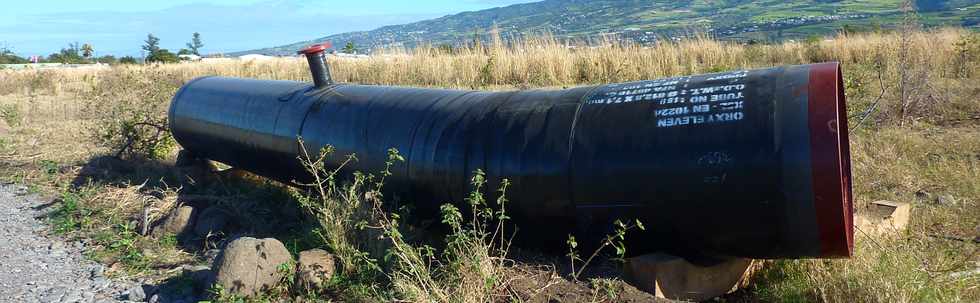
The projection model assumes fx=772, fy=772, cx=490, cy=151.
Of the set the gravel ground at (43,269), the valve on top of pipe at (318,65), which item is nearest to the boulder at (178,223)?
the gravel ground at (43,269)

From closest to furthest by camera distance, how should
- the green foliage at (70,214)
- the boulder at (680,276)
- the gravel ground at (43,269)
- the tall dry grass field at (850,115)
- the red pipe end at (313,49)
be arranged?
the boulder at (680,276)
the tall dry grass field at (850,115)
the gravel ground at (43,269)
the green foliage at (70,214)
the red pipe end at (313,49)

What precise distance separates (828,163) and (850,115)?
536cm

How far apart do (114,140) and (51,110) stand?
7824 millimetres

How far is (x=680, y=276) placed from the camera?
3.98m

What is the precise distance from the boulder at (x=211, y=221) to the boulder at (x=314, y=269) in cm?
177

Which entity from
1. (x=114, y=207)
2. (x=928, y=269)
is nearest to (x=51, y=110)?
(x=114, y=207)

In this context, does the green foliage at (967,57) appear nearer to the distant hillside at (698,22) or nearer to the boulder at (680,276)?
the distant hillside at (698,22)

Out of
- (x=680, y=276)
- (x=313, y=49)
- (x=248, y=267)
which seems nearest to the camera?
(x=680, y=276)

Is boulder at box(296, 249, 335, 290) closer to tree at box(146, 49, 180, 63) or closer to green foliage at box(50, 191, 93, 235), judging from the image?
green foliage at box(50, 191, 93, 235)

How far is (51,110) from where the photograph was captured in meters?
15.0

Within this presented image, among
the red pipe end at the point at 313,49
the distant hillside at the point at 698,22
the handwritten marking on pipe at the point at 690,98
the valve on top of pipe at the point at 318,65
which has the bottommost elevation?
the distant hillside at the point at 698,22

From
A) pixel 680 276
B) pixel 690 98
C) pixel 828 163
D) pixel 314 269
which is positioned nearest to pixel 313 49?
pixel 314 269

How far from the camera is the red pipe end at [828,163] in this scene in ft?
10.8

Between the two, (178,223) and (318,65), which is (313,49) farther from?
(178,223)
